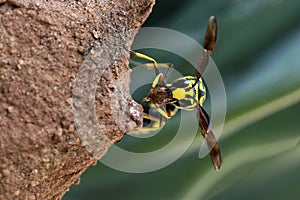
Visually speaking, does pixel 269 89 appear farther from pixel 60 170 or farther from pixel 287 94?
pixel 60 170

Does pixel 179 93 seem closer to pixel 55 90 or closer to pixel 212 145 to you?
pixel 212 145

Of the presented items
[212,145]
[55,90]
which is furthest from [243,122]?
[55,90]

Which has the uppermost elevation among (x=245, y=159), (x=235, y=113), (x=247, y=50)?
(x=247, y=50)

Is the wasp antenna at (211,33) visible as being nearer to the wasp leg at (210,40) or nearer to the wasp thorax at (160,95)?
the wasp leg at (210,40)

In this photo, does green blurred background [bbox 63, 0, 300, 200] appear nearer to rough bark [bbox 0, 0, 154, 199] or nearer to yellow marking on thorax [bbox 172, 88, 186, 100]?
yellow marking on thorax [bbox 172, 88, 186, 100]

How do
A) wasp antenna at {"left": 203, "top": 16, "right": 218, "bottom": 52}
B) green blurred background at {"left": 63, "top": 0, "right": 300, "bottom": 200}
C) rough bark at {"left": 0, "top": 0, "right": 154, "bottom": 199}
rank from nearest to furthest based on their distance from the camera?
rough bark at {"left": 0, "top": 0, "right": 154, "bottom": 199}
wasp antenna at {"left": 203, "top": 16, "right": 218, "bottom": 52}
green blurred background at {"left": 63, "top": 0, "right": 300, "bottom": 200}

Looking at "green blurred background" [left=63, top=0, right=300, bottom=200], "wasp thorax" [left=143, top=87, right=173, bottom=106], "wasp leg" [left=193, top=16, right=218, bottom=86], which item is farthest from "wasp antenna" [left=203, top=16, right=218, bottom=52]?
"green blurred background" [left=63, top=0, right=300, bottom=200]

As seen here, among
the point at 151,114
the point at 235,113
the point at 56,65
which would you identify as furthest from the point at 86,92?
the point at 235,113
